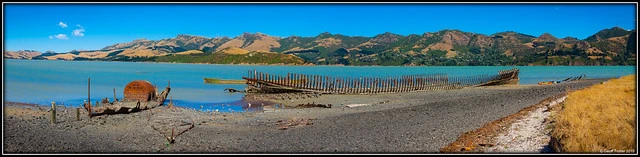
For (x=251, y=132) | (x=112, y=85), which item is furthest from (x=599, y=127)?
(x=112, y=85)

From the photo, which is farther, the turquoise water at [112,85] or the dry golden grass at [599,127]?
the turquoise water at [112,85]

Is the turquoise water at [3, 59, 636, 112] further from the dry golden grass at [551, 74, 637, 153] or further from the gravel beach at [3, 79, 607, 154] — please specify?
the dry golden grass at [551, 74, 637, 153]

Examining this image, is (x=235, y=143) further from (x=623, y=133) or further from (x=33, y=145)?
(x=623, y=133)

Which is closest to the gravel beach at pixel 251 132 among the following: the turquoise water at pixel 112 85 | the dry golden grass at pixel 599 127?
the turquoise water at pixel 112 85

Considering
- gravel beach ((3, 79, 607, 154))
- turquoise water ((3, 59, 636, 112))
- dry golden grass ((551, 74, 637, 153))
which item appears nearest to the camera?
dry golden grass ((551, 74, 637, 153))

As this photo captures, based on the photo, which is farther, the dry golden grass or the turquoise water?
the turquoise water

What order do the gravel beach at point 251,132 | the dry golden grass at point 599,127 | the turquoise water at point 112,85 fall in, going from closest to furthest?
the dry golden grass at point 599,127, the gravel beach at point 251,132, the turquoise water at point 112,85

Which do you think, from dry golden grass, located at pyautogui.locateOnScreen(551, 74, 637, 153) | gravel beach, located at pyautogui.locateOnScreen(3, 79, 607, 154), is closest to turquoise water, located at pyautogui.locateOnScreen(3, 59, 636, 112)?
gravel beach, located at pyautogui.locateOnScreen(3, 79, 607, 154)

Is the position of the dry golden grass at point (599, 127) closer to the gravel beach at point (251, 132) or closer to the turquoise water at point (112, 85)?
the gravel beach at point (251, 132)

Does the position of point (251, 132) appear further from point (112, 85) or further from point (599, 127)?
point (112, 85)

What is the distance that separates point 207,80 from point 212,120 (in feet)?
129

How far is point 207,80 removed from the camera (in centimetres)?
5888

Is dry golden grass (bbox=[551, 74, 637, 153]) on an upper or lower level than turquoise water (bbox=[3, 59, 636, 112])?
upper

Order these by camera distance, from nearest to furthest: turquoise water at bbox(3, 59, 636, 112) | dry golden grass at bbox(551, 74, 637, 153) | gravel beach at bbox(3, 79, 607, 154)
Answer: dry golden grass at bbox(551, 74, 637, 153) → gravel beach at bbox(3, 79, 607, 154) → turquoise water at bbox(3, 59, 636, 112)
